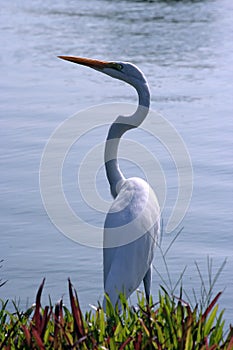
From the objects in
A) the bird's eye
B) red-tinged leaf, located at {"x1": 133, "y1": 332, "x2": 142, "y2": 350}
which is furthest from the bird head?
red-tinged leaf, located at {"x1": 133, "y1": 332, "x2": 142, "y2": 350}

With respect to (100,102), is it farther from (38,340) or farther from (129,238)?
(38,340)

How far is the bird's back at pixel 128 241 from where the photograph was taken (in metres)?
4.94

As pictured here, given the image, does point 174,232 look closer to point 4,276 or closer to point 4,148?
point 4,276

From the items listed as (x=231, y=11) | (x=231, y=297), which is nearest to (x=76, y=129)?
(x=231, y=297)

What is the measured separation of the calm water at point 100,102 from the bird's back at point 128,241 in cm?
101

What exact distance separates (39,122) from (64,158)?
1.23 metres

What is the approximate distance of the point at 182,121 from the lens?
412 inches

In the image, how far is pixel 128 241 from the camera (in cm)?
508

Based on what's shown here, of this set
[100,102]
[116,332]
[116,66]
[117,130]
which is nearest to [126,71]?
[116,66]

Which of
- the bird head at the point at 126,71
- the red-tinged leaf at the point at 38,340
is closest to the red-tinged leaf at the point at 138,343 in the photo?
the red-tinged leaf at the point at 38,340

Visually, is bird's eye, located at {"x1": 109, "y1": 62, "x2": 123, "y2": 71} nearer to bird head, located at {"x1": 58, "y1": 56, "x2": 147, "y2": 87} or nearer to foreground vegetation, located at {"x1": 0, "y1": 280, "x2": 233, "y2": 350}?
bird head, located at {"x1": 58, "y1": 56, "x2": 147, "y2": 87}

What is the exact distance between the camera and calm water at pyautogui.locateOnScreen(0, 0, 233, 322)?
680 centimetres

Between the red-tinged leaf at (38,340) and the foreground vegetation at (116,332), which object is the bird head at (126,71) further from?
the red-tinged leaf at (38,340)

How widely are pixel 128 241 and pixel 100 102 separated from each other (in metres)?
6.23
